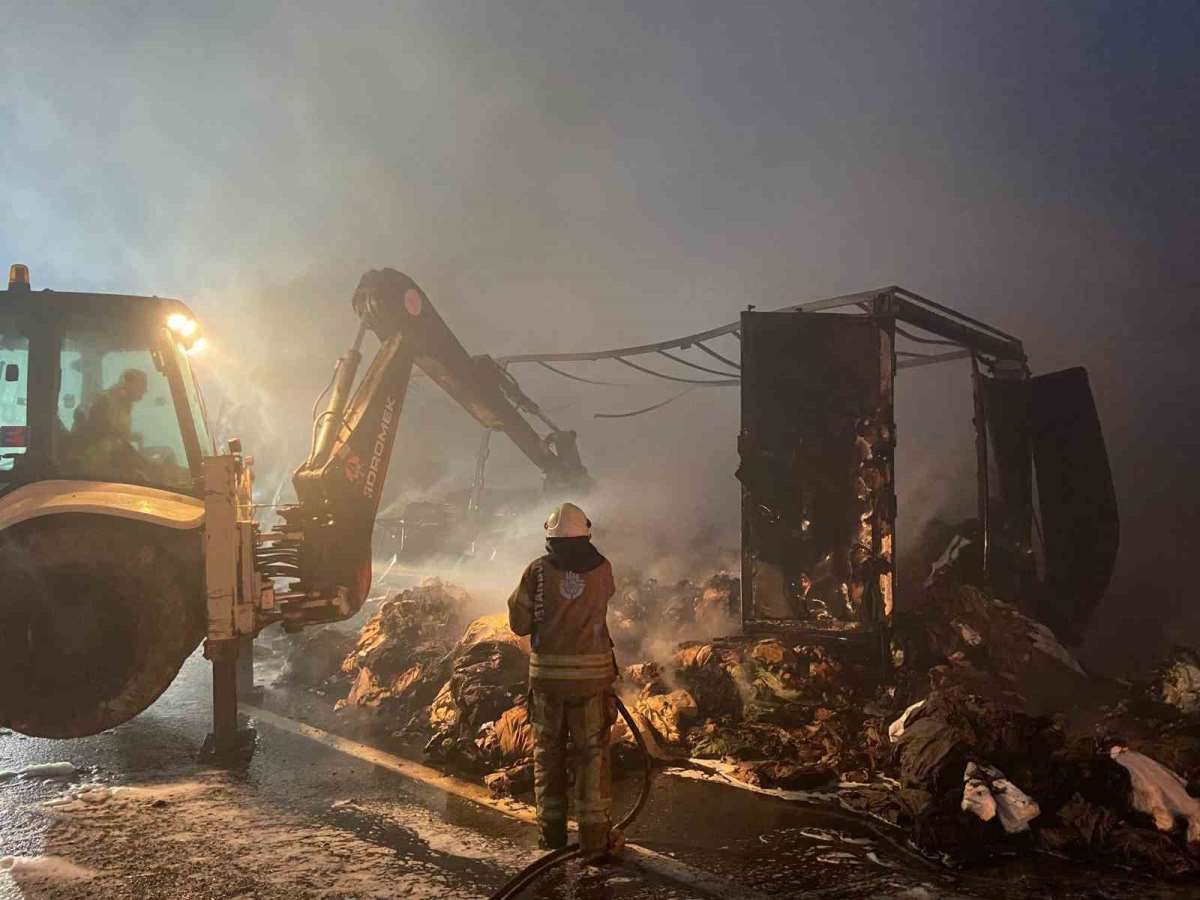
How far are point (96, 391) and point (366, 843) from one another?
3467 millimetres

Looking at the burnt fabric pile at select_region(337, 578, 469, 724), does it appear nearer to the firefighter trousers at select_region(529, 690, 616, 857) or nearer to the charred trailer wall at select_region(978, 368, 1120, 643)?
the firefighter trousers at select_region(529, 690, 616, 857)

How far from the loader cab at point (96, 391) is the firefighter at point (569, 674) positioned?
9.34 ft

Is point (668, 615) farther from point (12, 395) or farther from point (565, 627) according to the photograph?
point (12, 395)

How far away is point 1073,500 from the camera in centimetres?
940

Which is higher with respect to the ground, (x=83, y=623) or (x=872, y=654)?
(x=83, y=623)

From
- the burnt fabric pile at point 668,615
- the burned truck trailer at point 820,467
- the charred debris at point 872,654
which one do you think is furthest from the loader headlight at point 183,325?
the burnt fabric pile at point 668,615

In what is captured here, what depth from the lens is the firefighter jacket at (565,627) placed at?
399 cm

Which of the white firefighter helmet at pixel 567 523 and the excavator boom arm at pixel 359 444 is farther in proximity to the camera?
the excavator boom arm at pixel 359 444

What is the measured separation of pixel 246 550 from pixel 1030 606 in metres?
8.84

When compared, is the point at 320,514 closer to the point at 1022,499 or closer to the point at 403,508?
the point at 1022,499

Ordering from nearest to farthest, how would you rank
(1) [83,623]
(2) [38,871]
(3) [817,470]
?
1. (2) [38,871]
2. (1) [83,623]
3. (3) [817,470]

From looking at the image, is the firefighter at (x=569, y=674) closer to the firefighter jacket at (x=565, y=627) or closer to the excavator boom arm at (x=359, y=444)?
Result: the firefighter jacket at (x=565, y=627)

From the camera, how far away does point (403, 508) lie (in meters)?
17.2

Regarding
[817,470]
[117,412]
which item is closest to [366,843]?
[117,412]
